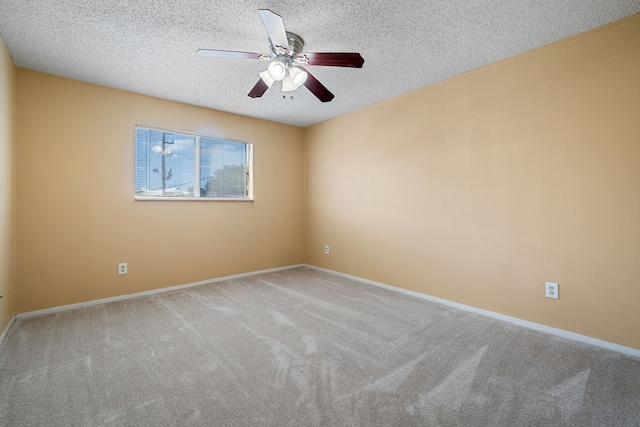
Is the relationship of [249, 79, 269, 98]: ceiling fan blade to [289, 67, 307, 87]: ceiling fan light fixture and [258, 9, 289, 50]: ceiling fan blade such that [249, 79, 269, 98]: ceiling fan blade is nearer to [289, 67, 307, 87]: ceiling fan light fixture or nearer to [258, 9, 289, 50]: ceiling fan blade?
[289, 67, 307, 87]: ceiling fan light fixture

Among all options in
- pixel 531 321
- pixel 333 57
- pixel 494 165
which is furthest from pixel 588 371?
pixel 333 57

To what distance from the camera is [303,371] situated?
69.2 inches

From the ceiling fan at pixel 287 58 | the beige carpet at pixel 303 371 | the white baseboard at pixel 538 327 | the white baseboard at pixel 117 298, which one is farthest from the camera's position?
the white baseboard at pixel 117 298

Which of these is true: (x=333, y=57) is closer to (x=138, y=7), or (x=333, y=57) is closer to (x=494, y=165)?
(x=138, y=7)

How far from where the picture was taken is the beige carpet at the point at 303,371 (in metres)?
1.40

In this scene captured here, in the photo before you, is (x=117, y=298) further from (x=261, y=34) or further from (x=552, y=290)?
(x=552, y=290)

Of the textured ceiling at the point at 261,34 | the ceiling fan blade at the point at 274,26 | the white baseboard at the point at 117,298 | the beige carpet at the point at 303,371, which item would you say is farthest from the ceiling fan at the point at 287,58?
the white baseboard at the point at 117,298

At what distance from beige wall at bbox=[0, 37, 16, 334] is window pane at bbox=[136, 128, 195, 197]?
101 centimetres

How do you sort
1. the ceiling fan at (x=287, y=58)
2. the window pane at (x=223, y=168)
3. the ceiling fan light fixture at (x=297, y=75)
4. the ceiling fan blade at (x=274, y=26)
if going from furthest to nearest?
the window pane at (x=223, y=168) < the ceiling fan light fixture at (x=297, y=75) < the ceiling fan at (x=287, y=58) < the ceiling fan blade at (x=274, y=26)

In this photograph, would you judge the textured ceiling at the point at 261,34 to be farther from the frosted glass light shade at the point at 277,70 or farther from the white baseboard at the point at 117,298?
the white baseboard at the point at 117,298

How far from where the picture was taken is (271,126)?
14.5 ft

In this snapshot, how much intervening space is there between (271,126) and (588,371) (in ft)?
14.3

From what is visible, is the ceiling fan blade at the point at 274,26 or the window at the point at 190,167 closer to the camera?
the ceiling fan blade at the point at 274,26

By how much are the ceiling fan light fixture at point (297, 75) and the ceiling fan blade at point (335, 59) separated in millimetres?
121
